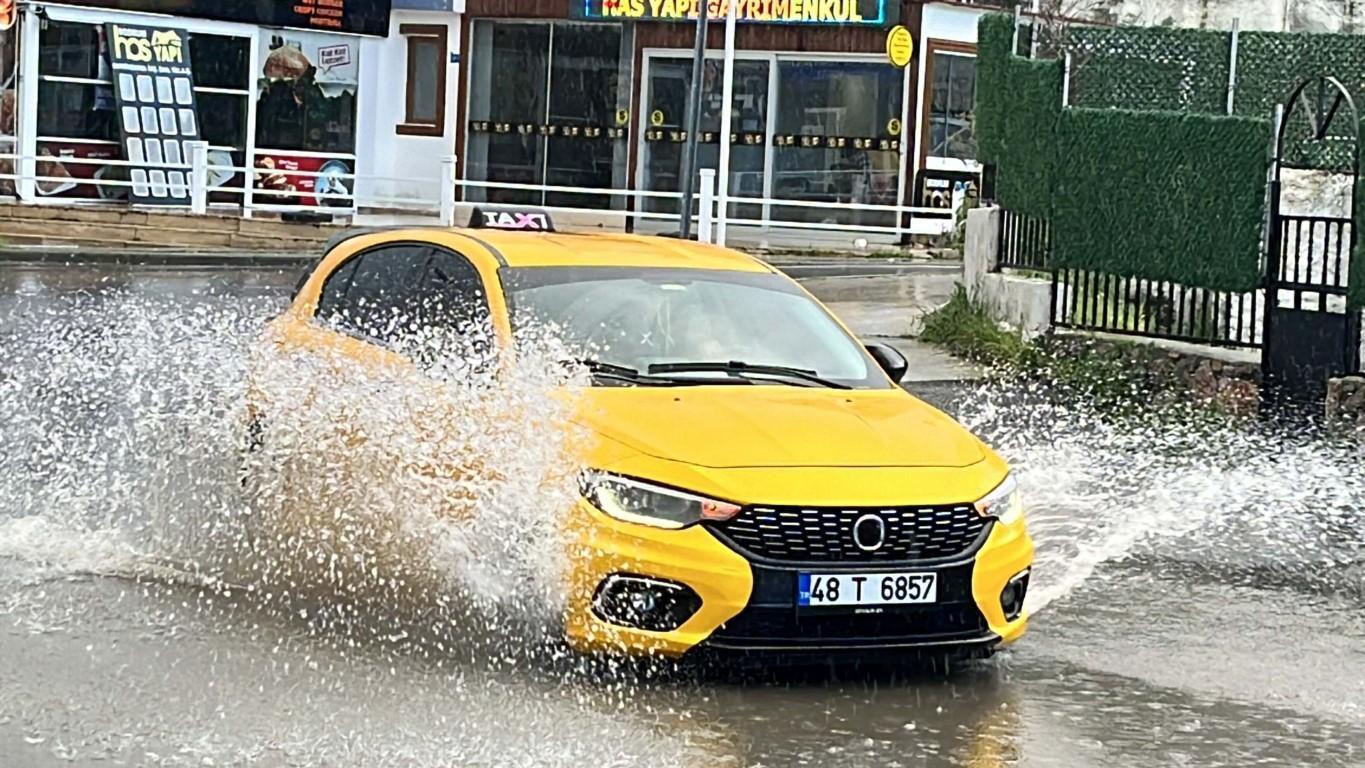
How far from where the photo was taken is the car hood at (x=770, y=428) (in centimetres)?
763

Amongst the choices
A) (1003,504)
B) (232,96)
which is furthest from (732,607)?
(232,96)

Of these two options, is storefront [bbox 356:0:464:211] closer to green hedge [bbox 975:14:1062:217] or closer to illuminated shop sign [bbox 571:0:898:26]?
illuminated shop sign [bbox 571:0:898:26]

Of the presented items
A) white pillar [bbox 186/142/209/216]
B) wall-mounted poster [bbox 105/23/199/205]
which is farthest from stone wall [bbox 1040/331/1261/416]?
wall-mounted poster [bbox 105/23/199/205]

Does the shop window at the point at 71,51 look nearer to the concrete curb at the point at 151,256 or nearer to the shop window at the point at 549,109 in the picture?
the concrete curb at the point at 151,256

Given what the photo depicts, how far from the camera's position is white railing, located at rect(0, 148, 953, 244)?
3083 cm

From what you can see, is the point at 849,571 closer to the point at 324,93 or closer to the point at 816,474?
the point at 816,474

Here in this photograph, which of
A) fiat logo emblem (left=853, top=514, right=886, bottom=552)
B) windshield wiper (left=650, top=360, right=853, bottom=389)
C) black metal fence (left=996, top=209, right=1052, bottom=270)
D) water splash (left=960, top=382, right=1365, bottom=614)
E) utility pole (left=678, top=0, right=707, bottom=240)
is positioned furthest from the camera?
utility pole (left=678, top=0, right=707, bottom=240)

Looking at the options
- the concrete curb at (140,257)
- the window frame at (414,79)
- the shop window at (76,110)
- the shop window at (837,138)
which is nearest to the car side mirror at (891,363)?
the concrete curb at (140,257)

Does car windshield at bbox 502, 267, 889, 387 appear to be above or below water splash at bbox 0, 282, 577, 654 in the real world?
above

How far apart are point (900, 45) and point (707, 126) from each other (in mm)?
4196

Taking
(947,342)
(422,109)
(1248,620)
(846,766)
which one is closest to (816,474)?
(846,766)

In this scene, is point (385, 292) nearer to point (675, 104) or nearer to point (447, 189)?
point (447, 189)

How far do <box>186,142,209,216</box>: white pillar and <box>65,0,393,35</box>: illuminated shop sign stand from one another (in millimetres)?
2879

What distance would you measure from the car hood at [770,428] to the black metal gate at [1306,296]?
25.3 feet
